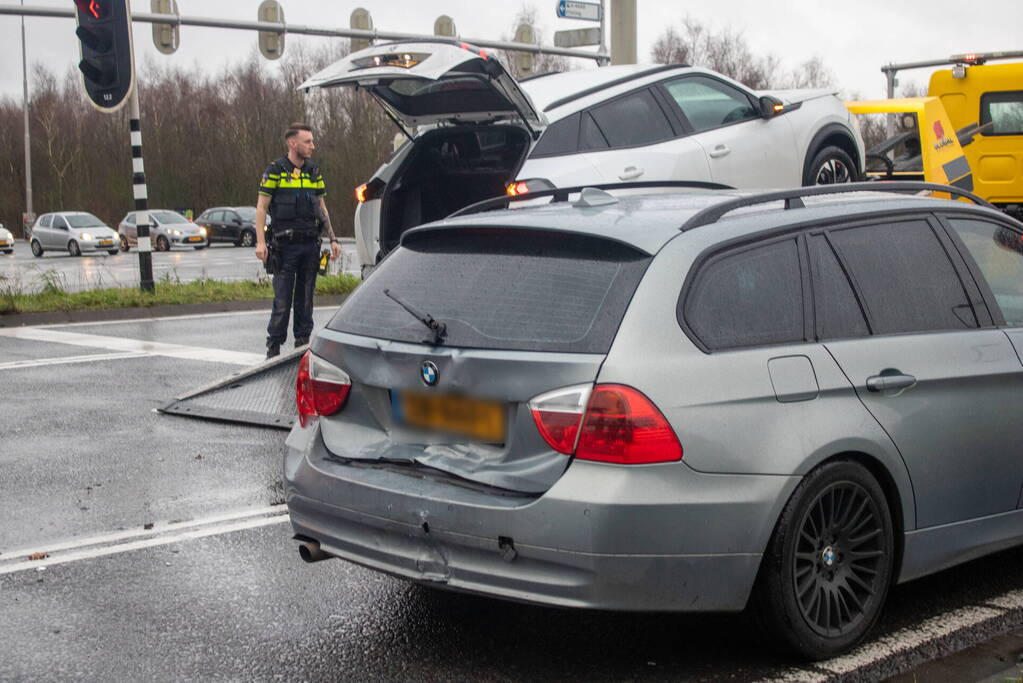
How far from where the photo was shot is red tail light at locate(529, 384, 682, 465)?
3727 millimetres

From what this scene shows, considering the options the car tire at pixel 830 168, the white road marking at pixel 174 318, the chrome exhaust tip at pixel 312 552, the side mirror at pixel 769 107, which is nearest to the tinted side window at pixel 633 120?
the side mirror at pixel 769 107

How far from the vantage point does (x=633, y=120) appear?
381 inches

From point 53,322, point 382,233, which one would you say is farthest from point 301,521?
point 53,322

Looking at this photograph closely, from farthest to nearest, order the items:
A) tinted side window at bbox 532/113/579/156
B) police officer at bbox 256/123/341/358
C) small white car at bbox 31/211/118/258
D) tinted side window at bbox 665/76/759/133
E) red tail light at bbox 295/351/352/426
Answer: small white car at bbox 31/211/118/258 < police officer at bbox 256/123/341/358 < tinted side window at bbox 665/76/759/133 < tinted side window at bbox 532/113/579/156 < red tail light at bbox 295/351/352/426

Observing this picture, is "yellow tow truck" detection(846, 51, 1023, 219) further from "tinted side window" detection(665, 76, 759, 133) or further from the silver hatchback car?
the silver hatchback car

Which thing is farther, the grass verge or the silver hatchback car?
the grass verge

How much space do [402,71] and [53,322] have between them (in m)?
8.18

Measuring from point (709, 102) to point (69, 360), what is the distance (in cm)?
599

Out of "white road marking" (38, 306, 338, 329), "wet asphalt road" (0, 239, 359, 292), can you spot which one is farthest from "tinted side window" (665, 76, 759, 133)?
"wet asphalt road" (0, 239, 359, 292)

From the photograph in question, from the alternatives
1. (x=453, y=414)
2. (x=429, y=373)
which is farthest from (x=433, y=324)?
(x=453, y=414)

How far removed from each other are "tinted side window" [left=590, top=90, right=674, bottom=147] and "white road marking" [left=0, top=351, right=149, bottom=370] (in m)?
4.98

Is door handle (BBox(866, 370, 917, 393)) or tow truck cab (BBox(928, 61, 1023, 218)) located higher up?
tow truck cab (BBox(928, 61, 1023, 218))

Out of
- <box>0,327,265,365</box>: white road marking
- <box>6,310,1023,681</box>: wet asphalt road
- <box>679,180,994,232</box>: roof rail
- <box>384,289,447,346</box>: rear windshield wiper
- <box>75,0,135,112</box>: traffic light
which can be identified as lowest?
<box>0,327,265,365</box>: white road marking

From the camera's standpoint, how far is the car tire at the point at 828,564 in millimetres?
3967
